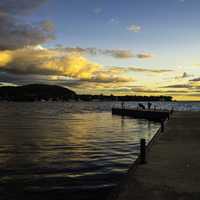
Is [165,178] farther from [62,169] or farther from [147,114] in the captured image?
[147,114]

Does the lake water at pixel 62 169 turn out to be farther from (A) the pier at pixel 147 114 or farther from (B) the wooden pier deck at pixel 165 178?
(A) the pier at pixel 147 114

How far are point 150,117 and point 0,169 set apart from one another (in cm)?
4799

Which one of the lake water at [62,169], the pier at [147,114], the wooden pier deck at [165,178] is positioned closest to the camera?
the wooden pier deck at [165,178]

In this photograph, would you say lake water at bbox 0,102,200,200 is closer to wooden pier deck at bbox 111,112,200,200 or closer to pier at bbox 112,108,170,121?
wooden pier deck at bbox 111,112,200,200

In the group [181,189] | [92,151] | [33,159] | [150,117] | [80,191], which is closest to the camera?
[181,189]

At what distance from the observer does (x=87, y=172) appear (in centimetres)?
1540

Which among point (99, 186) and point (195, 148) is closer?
point (99, 186)

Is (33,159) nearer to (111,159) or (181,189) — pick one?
(111,159)

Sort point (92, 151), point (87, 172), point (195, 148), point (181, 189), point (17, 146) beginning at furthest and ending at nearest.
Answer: point (17, 146)
point (92, 151)
point (195, 148)
point (87, 172)
point (181, 189)

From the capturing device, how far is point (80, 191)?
12.3 meters

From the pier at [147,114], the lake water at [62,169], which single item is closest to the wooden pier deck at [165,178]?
the lake water at [62,169]

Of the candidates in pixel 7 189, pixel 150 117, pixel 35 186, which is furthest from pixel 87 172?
pixel 150 117

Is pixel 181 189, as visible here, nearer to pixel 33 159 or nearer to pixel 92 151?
pixel 33 159

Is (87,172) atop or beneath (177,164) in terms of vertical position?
beneath
